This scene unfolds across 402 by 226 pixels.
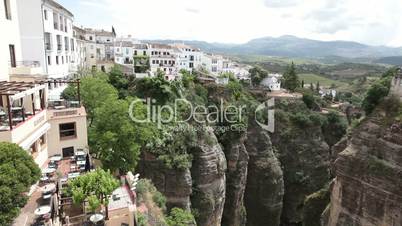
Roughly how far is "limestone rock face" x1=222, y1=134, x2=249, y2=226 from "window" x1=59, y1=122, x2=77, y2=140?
67.7 ft

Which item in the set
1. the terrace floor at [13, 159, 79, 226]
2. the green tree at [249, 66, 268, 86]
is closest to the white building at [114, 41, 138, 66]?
the green tree at [249, 66, 268, 86]

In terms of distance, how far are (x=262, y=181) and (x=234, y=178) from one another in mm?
6686

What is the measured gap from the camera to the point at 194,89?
127ft

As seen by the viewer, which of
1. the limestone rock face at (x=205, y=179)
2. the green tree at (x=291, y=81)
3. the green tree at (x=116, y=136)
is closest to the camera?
the green tree at (x=116, y=136)

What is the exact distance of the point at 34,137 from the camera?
1581 centimetres

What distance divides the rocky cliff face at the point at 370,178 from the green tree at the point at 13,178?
22.9 m

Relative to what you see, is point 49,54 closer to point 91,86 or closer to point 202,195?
point 91,86

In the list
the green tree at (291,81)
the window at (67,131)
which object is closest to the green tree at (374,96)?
the window at (67,131)

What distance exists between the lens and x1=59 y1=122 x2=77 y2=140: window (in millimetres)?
19453

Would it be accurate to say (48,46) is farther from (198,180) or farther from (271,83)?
(271,83)

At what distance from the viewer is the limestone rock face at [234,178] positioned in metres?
36.5

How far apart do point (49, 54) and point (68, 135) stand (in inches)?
495

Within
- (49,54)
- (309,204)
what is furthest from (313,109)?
(49,54)

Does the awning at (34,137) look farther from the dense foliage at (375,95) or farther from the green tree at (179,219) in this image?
the dense foliage at (375,95)
